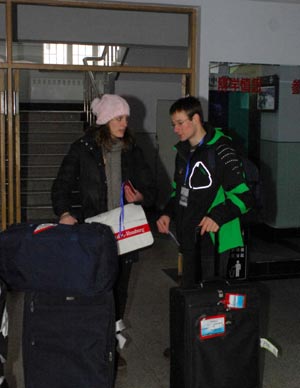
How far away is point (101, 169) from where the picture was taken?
10.9 ft

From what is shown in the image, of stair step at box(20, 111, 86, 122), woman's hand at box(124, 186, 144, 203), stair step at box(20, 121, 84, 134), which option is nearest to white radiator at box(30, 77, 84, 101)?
stair step at box(20, 111, 86, 122)

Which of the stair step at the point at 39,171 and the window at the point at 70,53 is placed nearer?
the window at the point at 70,53

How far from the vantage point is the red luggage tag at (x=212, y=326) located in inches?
110

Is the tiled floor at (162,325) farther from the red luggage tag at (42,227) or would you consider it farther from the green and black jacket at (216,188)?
the red luggage tag at (42,227)

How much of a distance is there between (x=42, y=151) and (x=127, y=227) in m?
6.40

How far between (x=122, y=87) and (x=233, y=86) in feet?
13.8

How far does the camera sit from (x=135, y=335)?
4.22 meters

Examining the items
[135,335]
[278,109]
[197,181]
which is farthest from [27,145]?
[197,181]

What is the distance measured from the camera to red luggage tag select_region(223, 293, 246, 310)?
283cm

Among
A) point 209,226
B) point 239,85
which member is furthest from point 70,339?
point 239,85

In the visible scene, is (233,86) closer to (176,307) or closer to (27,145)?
(176,307)

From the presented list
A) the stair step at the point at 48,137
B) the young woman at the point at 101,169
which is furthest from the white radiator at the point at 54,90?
the young woman at the point at 101,169

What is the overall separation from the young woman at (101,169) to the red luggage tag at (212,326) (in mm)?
715

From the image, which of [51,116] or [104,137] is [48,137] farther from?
[104,137]
